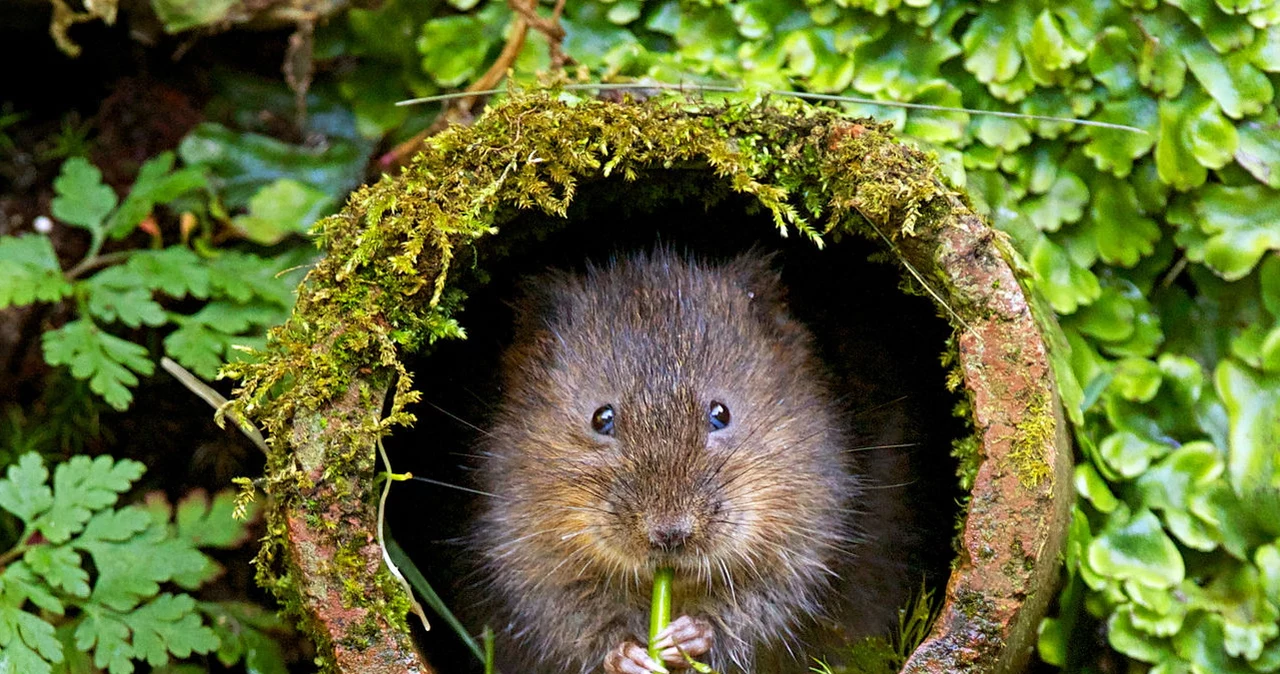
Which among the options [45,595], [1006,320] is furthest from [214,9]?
[1006,320]

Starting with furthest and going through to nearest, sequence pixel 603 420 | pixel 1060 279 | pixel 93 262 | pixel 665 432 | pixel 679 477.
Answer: pixel 93 262 → pixel 1060 279 → pixel 603 420 → pixel 665 432 → pixel 679 477

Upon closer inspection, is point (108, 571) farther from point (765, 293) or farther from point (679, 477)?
point (765, 293)

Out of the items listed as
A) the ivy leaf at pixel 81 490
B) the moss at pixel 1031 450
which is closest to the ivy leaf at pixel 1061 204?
the moss at pixel 1031 450

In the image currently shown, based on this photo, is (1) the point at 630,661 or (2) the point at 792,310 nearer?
(1) the point at 630,661

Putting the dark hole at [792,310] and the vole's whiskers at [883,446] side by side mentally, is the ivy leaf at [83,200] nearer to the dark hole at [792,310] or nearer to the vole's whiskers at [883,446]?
the dark hole at [792,310]

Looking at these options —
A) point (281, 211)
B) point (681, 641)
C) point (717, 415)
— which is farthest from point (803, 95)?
point (281, 211)

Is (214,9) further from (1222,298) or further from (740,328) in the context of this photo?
(1222,298)
